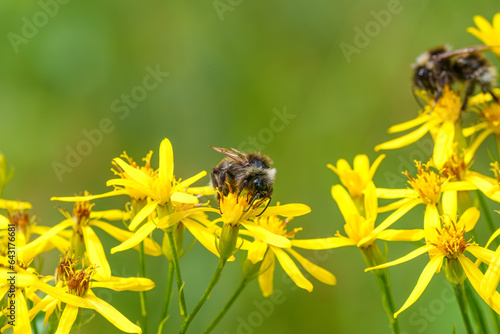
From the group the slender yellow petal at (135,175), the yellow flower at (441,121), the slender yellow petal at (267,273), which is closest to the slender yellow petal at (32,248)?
the slender yellow petal at (135,175)

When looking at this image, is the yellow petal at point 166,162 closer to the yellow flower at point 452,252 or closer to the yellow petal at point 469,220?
the yellow flower at point 452,252

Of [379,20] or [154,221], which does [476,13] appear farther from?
[154,221]

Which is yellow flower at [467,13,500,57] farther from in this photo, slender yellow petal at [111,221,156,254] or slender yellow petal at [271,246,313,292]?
slender yellow petal at [111,221,156,254]

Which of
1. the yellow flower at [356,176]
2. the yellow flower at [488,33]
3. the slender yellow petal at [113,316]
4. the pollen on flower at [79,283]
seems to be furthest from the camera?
the yellow flower at [488,33]

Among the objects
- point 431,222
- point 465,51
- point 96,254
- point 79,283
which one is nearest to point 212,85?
point 465,51

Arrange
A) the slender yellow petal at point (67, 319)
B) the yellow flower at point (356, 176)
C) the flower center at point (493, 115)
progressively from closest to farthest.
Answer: the slender yellow petal at point (67, 319) < the yellow flower at point (356, 176) < the flower center at point (493, 115)

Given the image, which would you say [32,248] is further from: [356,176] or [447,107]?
[447,107]

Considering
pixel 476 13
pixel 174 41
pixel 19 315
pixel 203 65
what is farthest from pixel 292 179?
pixel 19 315
